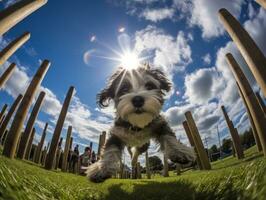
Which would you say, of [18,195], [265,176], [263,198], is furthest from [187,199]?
[18,195]

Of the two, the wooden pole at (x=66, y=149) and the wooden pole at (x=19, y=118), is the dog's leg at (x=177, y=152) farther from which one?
the wooden pole at (x=66, y=149)

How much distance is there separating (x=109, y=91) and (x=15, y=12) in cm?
302

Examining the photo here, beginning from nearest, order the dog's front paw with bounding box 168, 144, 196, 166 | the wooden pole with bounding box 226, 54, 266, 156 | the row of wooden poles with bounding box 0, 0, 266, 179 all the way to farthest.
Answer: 1. the row of wooden poles with bounding box 0, 0, 266, 179
2. the wooden pole with bounding box 226, 54, 266, 156
3. the dog's front paw with bounding box 168, 144, 196, 166

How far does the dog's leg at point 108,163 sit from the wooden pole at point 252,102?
8.63 ft

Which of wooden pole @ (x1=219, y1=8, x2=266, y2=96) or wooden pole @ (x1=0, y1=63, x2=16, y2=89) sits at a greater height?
wooden pole @ (x1=0, y1=63, x2=16, y2=89)

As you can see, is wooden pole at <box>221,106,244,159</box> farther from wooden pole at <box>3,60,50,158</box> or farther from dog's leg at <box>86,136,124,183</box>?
wooden pole at <box>3,60,50,158</box>

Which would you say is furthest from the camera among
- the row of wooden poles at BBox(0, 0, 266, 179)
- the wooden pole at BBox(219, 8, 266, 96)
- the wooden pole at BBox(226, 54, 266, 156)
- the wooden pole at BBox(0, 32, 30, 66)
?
the wooden pole at BBox(0, 32, 30, 66)

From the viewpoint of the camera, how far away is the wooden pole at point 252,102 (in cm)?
351

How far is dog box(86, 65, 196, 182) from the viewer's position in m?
4.56

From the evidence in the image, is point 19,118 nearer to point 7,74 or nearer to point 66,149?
point 7,74

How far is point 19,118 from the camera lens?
5836mm

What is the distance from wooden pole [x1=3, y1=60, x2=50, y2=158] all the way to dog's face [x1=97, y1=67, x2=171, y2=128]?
184cm

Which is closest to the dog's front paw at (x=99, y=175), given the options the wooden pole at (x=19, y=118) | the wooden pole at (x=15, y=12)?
the wooden pole at (x=19, y=118)

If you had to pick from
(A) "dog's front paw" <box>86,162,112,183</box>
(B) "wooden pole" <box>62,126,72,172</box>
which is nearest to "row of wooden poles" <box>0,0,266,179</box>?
(A) "dog's front paw" <box>86,162,112,183</box>
